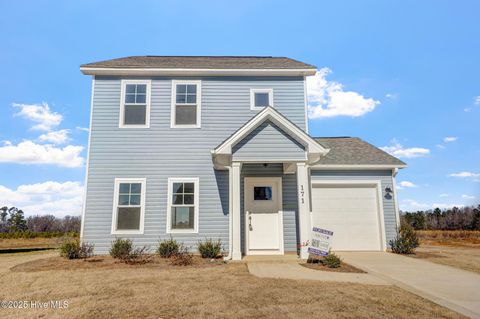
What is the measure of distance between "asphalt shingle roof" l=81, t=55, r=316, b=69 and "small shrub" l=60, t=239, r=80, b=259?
611 centimetres

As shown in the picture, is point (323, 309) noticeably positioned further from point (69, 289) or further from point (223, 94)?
point (223, 94)

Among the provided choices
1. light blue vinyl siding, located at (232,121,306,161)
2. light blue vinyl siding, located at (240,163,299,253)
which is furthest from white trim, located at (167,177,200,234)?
light blue vinyl siding, located at (232,121,306,161)

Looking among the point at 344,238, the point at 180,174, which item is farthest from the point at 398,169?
the point at 180,174

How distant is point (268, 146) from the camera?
8375 mm

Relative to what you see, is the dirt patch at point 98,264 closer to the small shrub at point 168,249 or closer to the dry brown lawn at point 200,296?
the small shrub at point 168,249

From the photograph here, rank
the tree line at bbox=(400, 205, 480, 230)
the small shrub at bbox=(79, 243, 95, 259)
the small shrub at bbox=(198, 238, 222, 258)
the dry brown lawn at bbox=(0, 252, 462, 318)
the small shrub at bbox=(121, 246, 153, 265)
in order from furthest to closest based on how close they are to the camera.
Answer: the tree line at bbox=(400, 205, 480, 230)
the small shrub at bbox=(79, 243, 95, 259)
the small shrub at bbox=(198, 238, 222, 258)
the small shrub at bbox=(121, 246, 153, 265)
the dry brown lawn at bbox=(0, 252, 462, 318)

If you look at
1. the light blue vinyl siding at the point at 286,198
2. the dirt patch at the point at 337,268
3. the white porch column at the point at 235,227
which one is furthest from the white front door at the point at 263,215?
the dirt patch at the point at 337,268

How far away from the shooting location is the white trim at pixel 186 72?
10.3 meters

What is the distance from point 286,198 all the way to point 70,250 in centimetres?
695

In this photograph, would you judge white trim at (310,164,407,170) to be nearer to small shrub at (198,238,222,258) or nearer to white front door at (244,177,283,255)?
white front door at (244,177,283,255)

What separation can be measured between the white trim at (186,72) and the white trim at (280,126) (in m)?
2.90

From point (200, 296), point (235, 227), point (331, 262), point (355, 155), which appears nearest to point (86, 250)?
point (235, 227)

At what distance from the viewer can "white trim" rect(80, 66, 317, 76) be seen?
10.3 m

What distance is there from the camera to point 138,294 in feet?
16.0
